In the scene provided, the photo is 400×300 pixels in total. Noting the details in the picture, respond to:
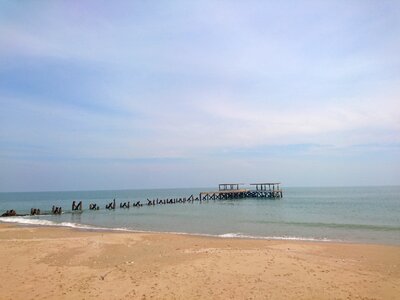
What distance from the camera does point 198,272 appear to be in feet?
35.6

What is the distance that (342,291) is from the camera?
8.92 meters

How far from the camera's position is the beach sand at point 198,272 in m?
8.83

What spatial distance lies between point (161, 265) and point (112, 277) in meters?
2.13

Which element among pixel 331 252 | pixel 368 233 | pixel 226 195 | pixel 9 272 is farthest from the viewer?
pixel 226 195

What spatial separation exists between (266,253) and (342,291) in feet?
16.8

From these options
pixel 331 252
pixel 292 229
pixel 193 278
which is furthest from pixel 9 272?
pixel 292 229

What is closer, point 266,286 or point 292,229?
point 266,286

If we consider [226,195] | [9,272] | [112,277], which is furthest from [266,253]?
[226,195]

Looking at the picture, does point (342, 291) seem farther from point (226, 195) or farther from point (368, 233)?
point (226, 195)

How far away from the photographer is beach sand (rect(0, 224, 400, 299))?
8.83m

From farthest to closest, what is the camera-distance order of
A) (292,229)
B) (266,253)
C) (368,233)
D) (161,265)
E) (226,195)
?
(226,195), (292,229), (368,233), (266,253), (161,265)

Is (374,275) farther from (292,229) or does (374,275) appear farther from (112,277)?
(292,229)

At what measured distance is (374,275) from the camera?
10.7 meters

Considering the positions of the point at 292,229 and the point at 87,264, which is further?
the point at 292,229
